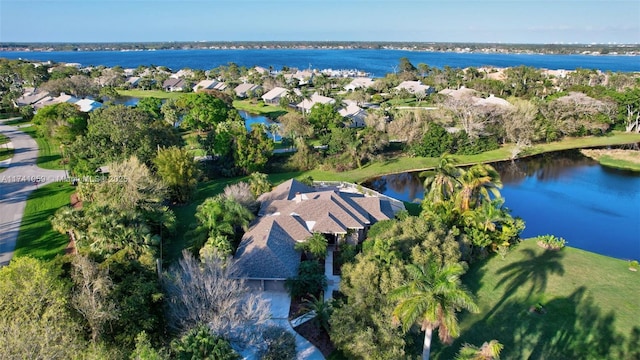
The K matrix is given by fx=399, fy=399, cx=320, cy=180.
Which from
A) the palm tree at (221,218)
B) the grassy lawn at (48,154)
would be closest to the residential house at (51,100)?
the grassy lawn at (48,154)

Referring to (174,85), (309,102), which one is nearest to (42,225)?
(309,102)

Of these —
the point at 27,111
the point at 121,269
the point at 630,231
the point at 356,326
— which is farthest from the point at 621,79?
the point at 27,111

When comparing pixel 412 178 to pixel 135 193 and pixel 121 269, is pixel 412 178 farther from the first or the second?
pixel 121 269

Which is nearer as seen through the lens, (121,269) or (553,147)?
(121,269)

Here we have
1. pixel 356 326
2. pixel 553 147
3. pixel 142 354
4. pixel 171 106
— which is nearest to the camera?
pixel 142 354

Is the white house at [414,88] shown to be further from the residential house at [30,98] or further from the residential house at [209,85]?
the residential house at [30,98]
